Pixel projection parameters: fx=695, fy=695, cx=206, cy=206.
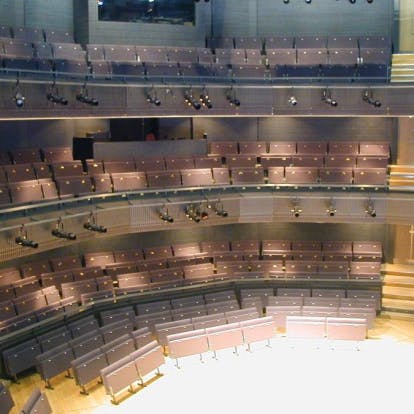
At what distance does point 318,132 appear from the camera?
47.1 ft

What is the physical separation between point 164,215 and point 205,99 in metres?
2.28

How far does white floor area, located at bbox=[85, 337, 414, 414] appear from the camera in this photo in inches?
335

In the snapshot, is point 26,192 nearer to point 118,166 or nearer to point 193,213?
point 118,166

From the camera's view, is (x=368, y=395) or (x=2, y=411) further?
(x=368, y=395)

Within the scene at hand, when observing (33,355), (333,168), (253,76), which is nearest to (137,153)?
(253,76)

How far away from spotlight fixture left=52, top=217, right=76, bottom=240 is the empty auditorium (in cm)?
3

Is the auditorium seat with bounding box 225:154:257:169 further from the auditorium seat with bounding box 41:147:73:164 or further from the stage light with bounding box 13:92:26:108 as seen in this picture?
the stage light with bounding box 13:92:26:108

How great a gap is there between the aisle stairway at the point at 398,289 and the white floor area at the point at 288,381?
4.79ft

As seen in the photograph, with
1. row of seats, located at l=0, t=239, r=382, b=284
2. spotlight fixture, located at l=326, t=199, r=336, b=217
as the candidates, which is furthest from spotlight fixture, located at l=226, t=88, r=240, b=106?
row of seats, located at l=0, t=239, r=382, b=284

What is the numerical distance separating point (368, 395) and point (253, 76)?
654 centimetres

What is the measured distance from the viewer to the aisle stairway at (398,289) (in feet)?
39.8

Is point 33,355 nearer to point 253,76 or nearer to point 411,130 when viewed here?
point 253,76

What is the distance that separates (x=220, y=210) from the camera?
477 inches

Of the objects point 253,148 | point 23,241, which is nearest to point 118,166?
point 23,241
